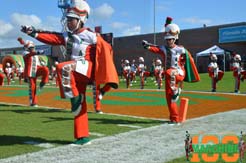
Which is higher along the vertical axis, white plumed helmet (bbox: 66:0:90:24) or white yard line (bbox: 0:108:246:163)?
white plumed helmet (bbox: 66:0:90:24)

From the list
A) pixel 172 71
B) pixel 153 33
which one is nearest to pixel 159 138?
pixel 172 71

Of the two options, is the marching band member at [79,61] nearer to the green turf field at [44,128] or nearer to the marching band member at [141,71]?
the green turf field at [44,128]

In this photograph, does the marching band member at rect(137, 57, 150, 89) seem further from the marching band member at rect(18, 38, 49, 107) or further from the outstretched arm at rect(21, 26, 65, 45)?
the outstretched arm at rect(21, 26, 65, 45)

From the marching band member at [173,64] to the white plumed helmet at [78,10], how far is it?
264cm

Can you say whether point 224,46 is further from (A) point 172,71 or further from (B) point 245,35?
(A) point 172,71

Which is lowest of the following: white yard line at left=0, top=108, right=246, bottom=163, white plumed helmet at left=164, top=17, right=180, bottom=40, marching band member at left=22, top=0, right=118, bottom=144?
white yard line at left=0, top=108, right=246, bottom=163

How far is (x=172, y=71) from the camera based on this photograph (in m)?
8.61

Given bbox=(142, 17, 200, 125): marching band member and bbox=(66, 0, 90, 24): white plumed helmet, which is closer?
bbox=(66, 0, 90, 24): white plumed helmet

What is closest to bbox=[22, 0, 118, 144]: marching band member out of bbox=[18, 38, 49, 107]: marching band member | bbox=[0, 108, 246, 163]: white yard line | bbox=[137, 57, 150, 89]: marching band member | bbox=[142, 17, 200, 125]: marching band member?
bbox=[0, 108, 246, 163]: white yard line

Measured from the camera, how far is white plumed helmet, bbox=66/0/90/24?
20.7ft

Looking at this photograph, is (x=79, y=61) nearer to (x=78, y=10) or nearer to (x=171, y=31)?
(x=78, y=10)

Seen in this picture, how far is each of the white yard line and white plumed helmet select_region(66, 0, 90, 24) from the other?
211 centimetres

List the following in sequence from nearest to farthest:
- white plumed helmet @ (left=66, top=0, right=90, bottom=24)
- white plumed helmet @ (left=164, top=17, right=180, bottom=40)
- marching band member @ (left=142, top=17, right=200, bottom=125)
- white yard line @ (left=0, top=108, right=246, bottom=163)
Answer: white yard line @ (left=0, top=108, right=246, bottom=163), white plumed helmet @ (left=66, top=0, right=90, bottom=24), marching band member @ (left=142, top=17, right=200, bottom=125), white plumed helmet @ (left=164, top=17, right=180, bottom=40)

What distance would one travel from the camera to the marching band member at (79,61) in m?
6.08
